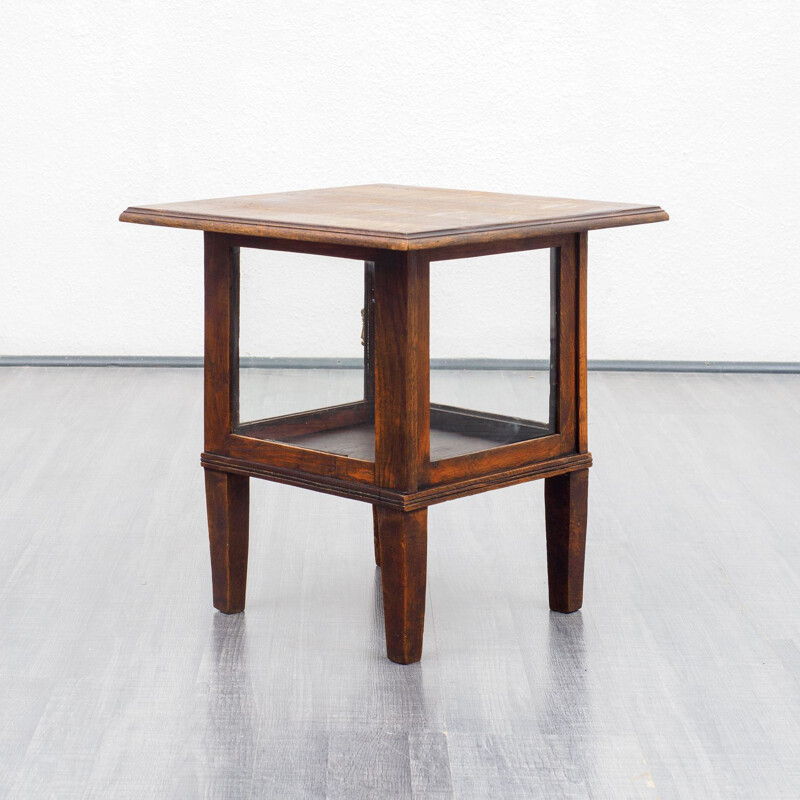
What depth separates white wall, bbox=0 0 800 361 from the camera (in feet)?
12.1

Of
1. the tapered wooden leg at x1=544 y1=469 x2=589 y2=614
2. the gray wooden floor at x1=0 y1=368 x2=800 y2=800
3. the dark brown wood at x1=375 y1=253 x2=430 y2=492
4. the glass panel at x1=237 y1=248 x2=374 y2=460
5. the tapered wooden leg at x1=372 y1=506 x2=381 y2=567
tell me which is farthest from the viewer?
the tapered wooden leg at x1=372 y1=506 x2=381 y2=567

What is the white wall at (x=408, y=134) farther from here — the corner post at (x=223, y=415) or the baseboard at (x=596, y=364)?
the corner post at (x=223, y=415)

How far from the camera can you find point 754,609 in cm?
192

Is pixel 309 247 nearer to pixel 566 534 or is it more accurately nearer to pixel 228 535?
pixel 228 535

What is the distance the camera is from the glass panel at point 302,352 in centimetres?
171

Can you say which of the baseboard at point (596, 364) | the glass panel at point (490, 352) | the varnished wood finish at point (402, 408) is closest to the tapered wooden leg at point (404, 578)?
the varnished wood finish at point (402, 408)

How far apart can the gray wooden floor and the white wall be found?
1.12 metres

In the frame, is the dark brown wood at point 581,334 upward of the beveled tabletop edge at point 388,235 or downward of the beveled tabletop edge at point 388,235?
downward

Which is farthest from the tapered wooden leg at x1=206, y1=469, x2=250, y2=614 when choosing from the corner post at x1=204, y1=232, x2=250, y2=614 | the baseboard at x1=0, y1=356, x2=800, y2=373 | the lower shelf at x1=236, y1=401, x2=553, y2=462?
the baseboard at x1=0, y1=356, x2=800, y2=373

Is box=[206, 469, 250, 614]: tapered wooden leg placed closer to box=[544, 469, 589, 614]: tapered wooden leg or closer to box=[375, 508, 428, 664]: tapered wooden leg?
box=[375, 508, 428, 664]: tapered wooden leg

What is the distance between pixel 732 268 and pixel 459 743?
2.61m

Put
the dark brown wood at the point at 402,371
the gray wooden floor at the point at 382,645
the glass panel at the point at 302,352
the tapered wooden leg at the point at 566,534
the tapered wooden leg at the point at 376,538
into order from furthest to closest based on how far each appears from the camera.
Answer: the tapered wooden leg at the point at 376,538 < the tapered wooden leg at the point at 566,534 < the glass panel at the point at 302,352 < the dark brown wood at the point at 402,371 < the gray wooden floor at the point at 382,645

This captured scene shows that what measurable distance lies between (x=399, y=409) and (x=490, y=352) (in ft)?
0.46

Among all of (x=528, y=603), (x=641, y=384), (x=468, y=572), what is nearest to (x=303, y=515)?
(x=468, y=572)
